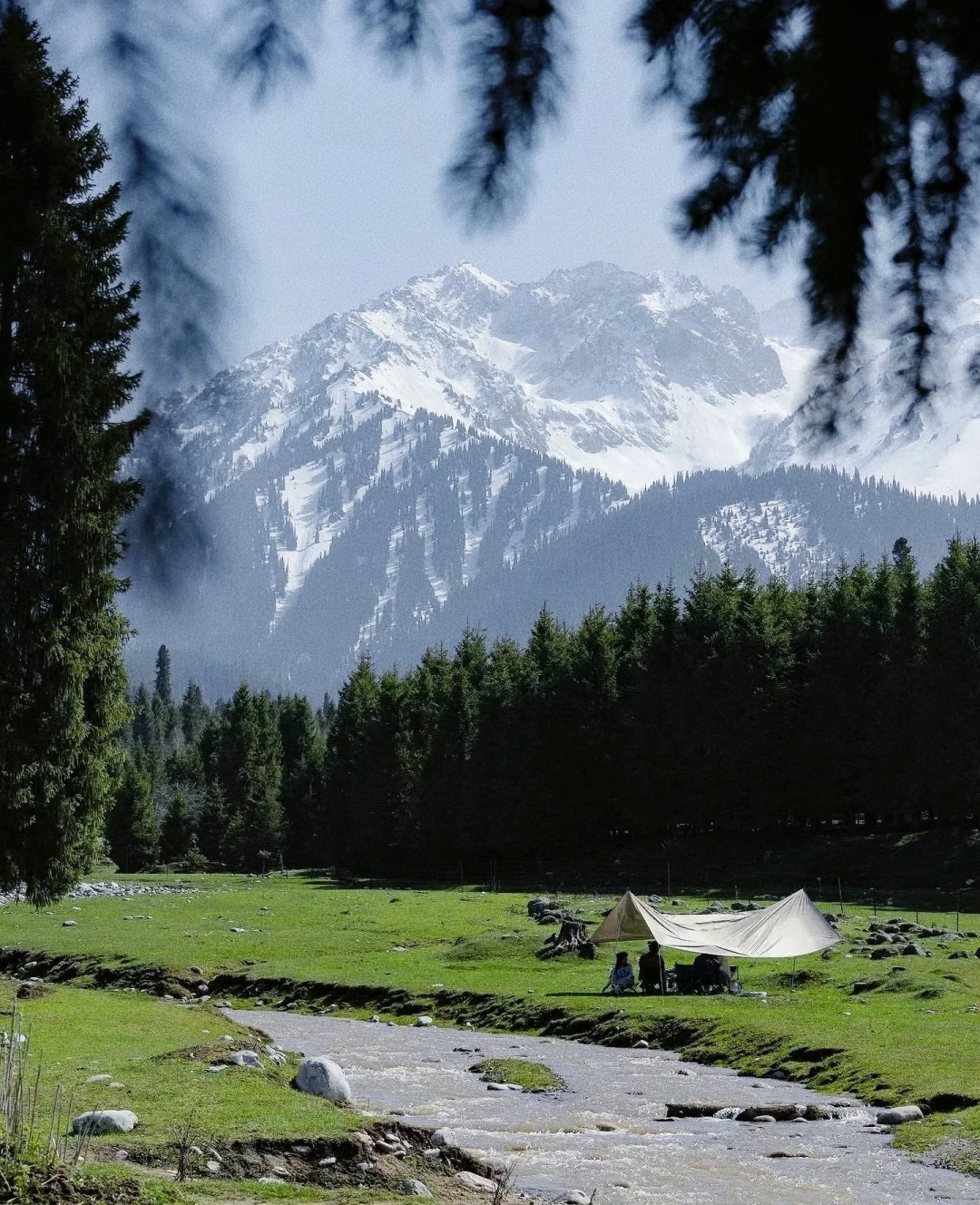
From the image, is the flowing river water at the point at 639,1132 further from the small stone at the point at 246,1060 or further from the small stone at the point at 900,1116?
the small stone at the point at 246,1060

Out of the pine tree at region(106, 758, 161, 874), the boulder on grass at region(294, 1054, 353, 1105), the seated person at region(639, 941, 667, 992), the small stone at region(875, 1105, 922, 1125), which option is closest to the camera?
the small stone at region(875, 1105, 922, 1125)

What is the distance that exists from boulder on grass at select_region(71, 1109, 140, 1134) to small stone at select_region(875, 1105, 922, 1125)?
890cm

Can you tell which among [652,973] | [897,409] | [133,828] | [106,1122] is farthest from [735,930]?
[133,828]

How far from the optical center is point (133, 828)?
334 ft

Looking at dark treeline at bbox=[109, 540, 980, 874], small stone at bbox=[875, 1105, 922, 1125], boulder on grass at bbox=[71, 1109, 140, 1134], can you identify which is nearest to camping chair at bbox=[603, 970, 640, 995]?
small stone at bbox=[875, 1105, 922, 1125]

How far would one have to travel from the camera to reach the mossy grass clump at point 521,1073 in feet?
61.9

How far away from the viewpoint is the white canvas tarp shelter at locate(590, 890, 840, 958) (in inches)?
1144

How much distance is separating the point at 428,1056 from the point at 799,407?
20.3 metres

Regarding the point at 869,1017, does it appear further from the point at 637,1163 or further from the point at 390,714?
the point at 390,714

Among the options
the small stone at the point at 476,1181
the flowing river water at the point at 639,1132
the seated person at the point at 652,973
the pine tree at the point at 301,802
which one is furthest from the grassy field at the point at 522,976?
the pine tree at the point at 301,802

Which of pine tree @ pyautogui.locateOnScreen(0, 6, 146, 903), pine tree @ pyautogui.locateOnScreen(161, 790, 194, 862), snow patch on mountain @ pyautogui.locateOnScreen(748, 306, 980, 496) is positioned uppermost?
pine tree @ pyautogui.locateOnScreen(0, 6, 146, 903)

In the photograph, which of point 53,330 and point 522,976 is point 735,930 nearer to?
point 522,976

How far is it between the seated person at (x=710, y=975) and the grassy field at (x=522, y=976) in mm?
864

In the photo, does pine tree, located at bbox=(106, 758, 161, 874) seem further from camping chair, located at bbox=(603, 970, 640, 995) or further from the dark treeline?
camping chair, located at bbox=(603, 970, 640, 995)
